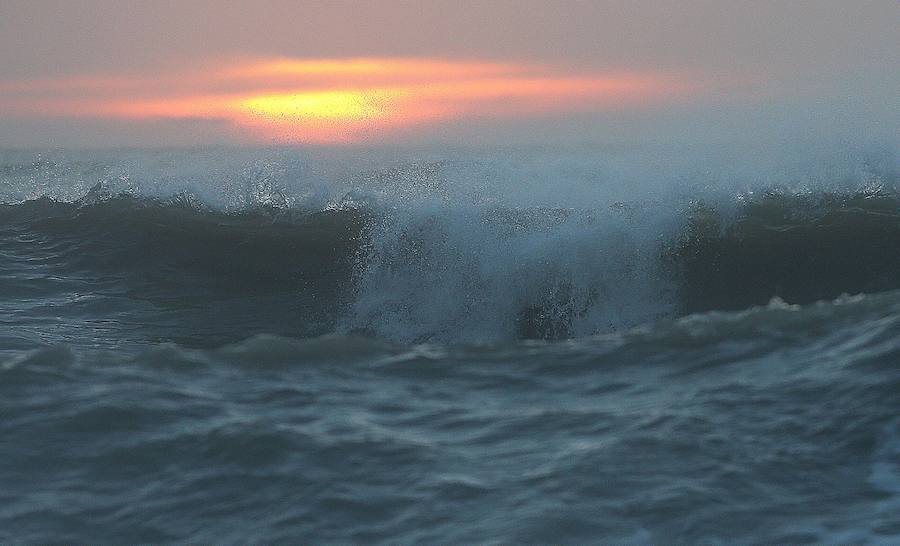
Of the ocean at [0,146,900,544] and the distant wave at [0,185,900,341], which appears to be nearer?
the ocean at [0,146,900,544]

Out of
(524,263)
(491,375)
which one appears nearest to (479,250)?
(524,263)

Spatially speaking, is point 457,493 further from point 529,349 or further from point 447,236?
point 447,236

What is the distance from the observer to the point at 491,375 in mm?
6691

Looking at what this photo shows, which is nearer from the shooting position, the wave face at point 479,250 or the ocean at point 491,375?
the ocean at point 491,375

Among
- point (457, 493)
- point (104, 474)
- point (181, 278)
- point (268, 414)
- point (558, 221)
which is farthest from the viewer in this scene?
point (181, 278)

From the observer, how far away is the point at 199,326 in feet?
37.1

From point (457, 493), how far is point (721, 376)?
2.22 metres

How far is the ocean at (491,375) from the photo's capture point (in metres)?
4.62

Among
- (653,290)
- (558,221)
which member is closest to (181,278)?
(558,221)

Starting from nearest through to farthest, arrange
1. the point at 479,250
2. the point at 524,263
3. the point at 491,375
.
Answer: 1. the point at 491,375
2. the point at 524,263
3. the point at 479,250

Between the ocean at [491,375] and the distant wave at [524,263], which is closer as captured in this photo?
the ocean at [491,375]

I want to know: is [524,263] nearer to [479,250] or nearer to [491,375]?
[479,250]

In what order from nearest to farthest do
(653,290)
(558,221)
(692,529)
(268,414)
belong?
(692,529), (268,414), (653,290), (558,221)

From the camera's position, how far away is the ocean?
4.62 meters
